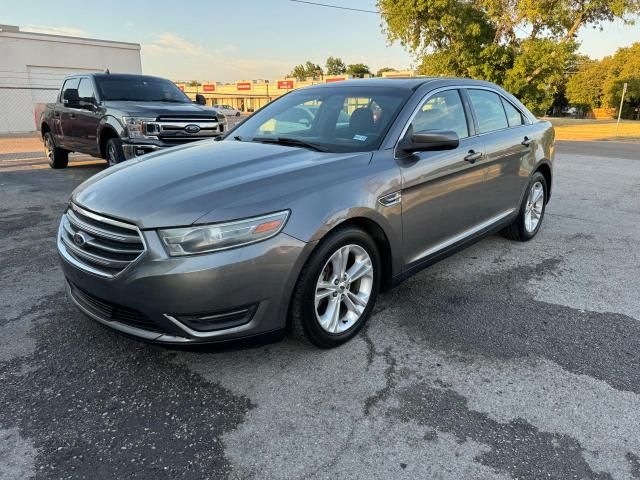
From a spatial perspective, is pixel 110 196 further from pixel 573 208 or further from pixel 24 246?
pixel 573 208

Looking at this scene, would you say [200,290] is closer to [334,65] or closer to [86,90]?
[86,90]

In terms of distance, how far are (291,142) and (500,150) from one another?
2.01 meters

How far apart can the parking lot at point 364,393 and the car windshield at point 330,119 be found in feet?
4.28

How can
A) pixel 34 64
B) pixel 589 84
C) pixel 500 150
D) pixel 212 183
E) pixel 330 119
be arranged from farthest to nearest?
pixel 589 84, pixel 34 64, pixel 500 150, pixel 330 119, pixel 212 183

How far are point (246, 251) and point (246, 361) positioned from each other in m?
0.87

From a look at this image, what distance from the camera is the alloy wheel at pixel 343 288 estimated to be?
2.99 m

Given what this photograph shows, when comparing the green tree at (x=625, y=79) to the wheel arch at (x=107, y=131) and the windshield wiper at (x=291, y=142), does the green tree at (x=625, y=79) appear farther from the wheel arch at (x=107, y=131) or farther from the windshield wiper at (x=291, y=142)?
the windshield wiper at (x=291, y=142)

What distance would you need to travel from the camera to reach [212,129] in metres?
8.33

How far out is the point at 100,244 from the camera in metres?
2.70

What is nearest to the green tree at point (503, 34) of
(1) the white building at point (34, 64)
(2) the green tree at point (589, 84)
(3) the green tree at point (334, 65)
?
(1) the white building at point (34, 64)

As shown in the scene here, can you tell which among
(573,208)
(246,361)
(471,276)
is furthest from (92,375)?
(573,208)

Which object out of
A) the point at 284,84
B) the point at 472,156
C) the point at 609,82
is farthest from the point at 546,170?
the point at 284,84

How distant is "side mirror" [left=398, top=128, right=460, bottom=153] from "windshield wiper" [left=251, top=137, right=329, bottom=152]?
0.56 metres

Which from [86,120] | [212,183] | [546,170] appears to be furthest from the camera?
[86,120]
